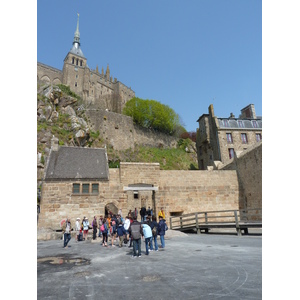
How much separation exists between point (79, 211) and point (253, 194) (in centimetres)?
1373

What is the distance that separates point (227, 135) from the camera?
93.6ft

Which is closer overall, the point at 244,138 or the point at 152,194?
the point at 152,194

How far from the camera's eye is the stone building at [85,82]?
66938mm

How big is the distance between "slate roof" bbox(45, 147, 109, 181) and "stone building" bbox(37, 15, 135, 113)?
4173 cm

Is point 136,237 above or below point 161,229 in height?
above

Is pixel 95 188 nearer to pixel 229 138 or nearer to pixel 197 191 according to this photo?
pixel 197 191

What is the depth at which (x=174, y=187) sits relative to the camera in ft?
64.3

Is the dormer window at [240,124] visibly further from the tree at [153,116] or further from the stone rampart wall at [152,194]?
the tree at [153,116]

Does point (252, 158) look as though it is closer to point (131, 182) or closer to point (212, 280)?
point (131, 182)

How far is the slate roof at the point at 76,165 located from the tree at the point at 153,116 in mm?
33234

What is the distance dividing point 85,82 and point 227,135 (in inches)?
2108

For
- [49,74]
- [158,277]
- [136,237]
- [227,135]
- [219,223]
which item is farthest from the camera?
[49,74]

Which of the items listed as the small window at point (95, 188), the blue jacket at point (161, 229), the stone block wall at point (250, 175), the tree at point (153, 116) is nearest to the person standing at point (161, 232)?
the blue jacket at point (161, 229)

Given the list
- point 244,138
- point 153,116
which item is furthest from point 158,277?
point 153,116
